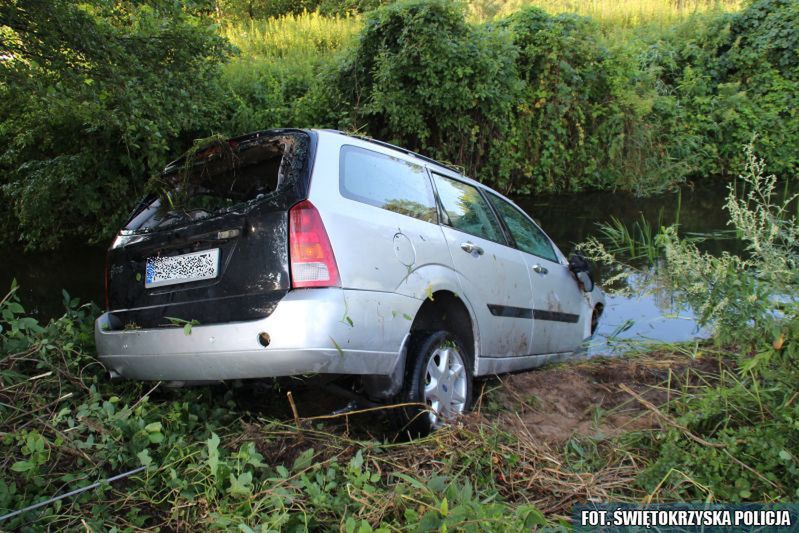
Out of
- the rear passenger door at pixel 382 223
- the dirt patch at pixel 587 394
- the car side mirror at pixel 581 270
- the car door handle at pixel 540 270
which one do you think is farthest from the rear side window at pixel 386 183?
the car side mirror at pixel 581 270

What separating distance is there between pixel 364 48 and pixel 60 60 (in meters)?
4.91

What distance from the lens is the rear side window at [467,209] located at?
4.00 meters

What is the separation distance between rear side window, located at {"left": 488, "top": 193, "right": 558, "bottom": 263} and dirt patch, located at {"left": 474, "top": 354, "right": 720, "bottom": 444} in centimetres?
93

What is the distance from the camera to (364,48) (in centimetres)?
934

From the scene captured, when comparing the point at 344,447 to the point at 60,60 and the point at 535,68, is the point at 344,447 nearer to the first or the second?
the point at 60,60

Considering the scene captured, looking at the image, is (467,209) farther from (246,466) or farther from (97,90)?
(97,90)

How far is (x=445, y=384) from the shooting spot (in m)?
3.50

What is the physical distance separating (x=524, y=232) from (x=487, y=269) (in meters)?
0.99

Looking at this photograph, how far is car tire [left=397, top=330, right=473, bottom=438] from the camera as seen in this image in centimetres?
319

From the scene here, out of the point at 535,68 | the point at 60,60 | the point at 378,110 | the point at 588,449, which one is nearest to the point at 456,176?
the point at 588,449

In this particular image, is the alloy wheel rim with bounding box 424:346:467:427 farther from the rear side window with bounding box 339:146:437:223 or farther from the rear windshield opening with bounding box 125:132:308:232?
the rear windshield opening with bounding box 125:132:308:232

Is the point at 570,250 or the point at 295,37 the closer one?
the point at 570,250

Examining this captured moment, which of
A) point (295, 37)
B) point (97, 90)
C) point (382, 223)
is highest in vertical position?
point (295, 37)

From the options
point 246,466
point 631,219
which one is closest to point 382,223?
point 246,466
